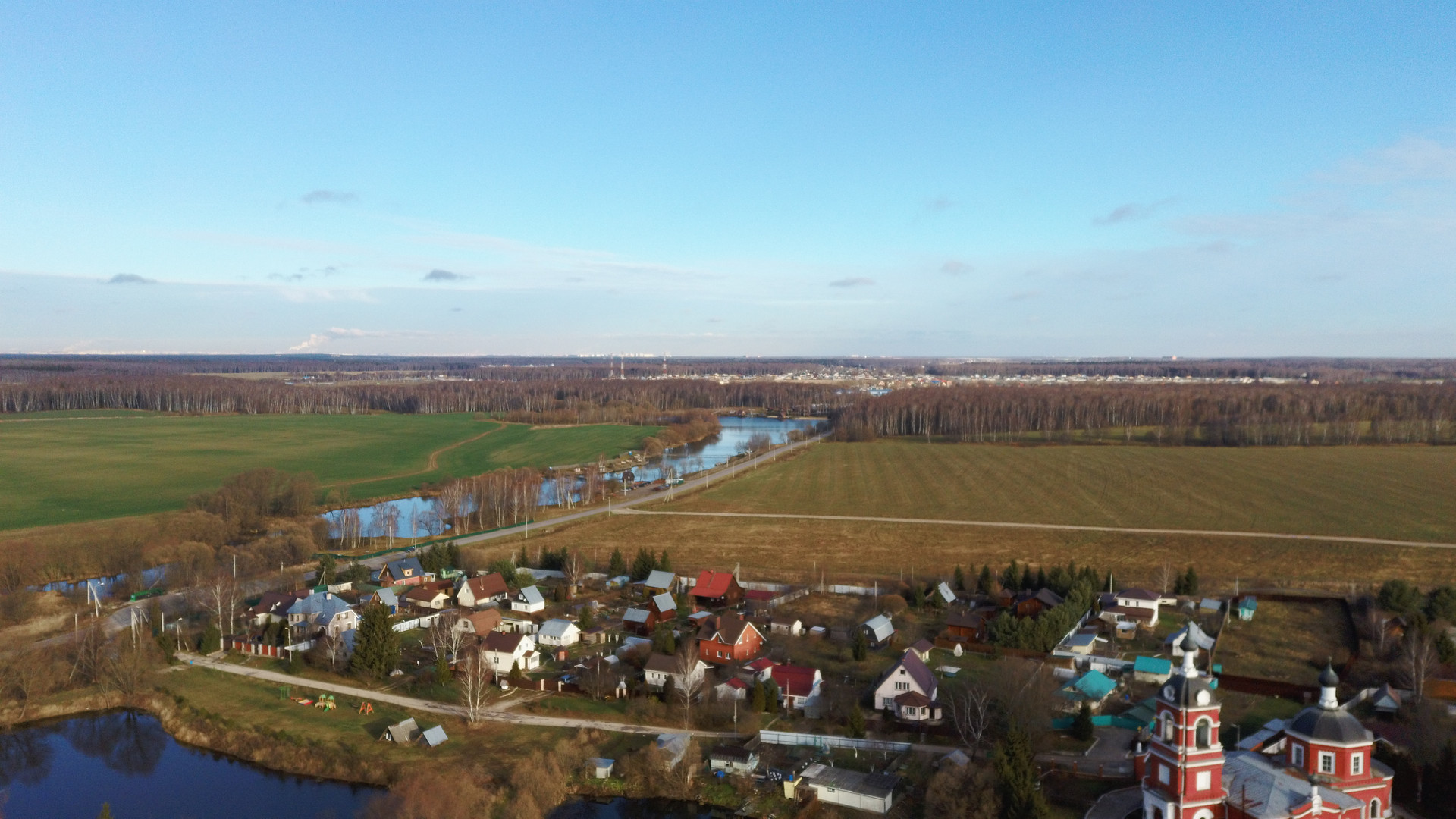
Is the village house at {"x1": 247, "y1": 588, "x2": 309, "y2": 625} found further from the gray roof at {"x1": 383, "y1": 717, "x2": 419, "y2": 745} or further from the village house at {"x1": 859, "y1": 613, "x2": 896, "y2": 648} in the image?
the village house at {"x1": 859, "y1": 613, "x2": 896, "y2": 648}

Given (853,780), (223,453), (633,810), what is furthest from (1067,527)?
(223,453)

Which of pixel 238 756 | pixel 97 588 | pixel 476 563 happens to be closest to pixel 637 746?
pixel 238 756

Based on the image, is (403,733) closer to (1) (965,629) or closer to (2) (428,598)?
(2) (428,598)

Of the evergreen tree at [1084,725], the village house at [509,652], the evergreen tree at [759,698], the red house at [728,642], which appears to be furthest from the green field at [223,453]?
the evergreen tree at [1084,725]

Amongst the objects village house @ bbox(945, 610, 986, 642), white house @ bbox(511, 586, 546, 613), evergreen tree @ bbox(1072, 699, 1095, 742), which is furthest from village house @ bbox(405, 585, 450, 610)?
evergreen tree @ bbox(1072, 699, 1095, 742)

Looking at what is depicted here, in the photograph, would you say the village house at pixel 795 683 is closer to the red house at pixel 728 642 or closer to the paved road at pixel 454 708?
the paved road at pixel 454 708

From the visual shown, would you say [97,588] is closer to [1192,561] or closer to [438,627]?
[438,627]
